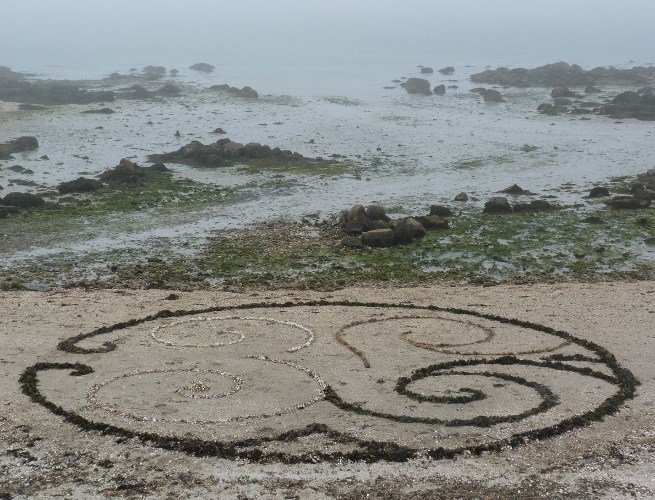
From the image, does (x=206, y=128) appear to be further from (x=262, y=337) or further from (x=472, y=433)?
(x=472, y=433)

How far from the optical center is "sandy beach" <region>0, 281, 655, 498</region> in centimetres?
1237

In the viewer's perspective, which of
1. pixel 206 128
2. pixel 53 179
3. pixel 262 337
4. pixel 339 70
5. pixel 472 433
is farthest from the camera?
pixel 339 70

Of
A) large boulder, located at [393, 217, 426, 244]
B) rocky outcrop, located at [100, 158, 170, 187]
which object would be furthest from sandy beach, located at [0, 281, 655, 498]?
rocky outcrop, located at [100, 158, 170, 187]

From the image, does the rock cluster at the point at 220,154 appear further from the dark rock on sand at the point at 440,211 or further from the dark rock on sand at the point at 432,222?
the dark rock on sand at the point at 432,222

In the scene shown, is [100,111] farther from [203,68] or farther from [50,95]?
[203,68]

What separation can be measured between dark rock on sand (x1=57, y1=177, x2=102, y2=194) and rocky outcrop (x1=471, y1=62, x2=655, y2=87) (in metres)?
50.9

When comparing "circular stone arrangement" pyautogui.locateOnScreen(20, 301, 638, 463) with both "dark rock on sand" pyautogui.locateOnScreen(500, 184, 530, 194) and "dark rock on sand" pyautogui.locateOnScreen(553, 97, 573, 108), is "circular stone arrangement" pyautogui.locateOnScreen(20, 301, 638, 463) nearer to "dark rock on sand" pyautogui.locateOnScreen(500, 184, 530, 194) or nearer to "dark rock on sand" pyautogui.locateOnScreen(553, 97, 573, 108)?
"dark rock on sand" pyautogui.locateOnScreen(500, 184, 530, 194)

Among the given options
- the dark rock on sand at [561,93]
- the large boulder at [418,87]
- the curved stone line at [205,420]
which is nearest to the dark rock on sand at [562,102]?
the dark rock on sand at [561,93]

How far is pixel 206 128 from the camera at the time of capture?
5281 cm

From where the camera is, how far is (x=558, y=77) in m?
78.4

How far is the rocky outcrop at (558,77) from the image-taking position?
7688 cm

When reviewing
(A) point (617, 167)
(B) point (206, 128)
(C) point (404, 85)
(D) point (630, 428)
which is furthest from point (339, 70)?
(D) point (630, 428)

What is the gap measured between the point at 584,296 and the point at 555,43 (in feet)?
485

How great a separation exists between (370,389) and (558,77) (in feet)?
224
